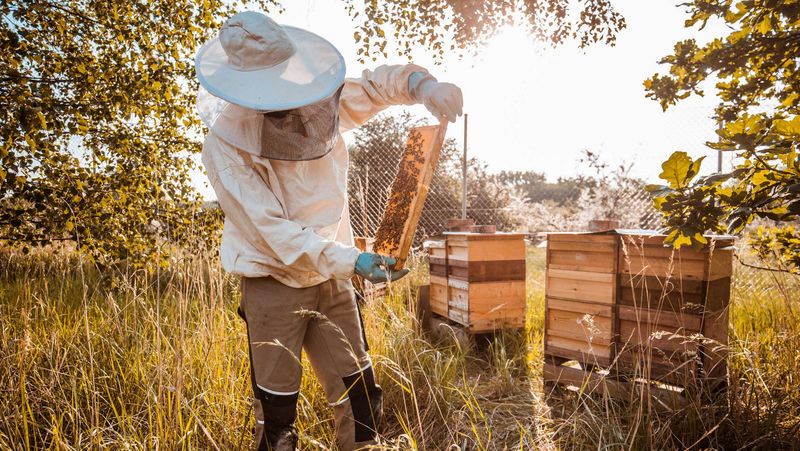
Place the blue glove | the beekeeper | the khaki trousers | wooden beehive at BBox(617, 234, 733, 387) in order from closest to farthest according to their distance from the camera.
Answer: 1. the blue glove
2. the beekeeper
3. the khaki trousers
4. wooden beehive at BBox(617, 234, 733, 387)

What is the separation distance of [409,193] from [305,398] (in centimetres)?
126

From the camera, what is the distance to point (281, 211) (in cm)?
181

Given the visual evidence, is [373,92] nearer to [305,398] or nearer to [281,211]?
[281,211]

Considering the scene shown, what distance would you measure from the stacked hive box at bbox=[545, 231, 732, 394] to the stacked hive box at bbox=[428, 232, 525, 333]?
2.47 feet

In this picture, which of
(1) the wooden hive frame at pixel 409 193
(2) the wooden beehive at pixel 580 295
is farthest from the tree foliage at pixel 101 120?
(2) the wooden beehive at pixel 580 295

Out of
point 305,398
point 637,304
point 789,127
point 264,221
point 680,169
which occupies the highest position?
point 789,127

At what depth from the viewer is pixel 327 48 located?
6.79ft

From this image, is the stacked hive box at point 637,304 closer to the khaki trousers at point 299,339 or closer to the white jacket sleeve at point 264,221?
the khaki trousers at point 299,339

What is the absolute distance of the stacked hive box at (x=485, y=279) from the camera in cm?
402

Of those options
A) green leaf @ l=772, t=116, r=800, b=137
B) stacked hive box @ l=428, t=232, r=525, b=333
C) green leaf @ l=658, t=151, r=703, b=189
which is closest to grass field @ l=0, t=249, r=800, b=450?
stacked hive box @ l=428, t=232, r=525, b=333

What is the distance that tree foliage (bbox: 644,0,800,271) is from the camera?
1801mm

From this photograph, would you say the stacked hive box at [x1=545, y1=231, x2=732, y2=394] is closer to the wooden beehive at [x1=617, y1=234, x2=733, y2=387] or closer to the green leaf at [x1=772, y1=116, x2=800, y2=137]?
the wooden beehive at [x1=617, y1=234, x2=733, y2=387]

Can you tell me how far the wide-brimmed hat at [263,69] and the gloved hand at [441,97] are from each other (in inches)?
15.6

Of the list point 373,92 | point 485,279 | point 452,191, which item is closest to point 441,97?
point 373,92
